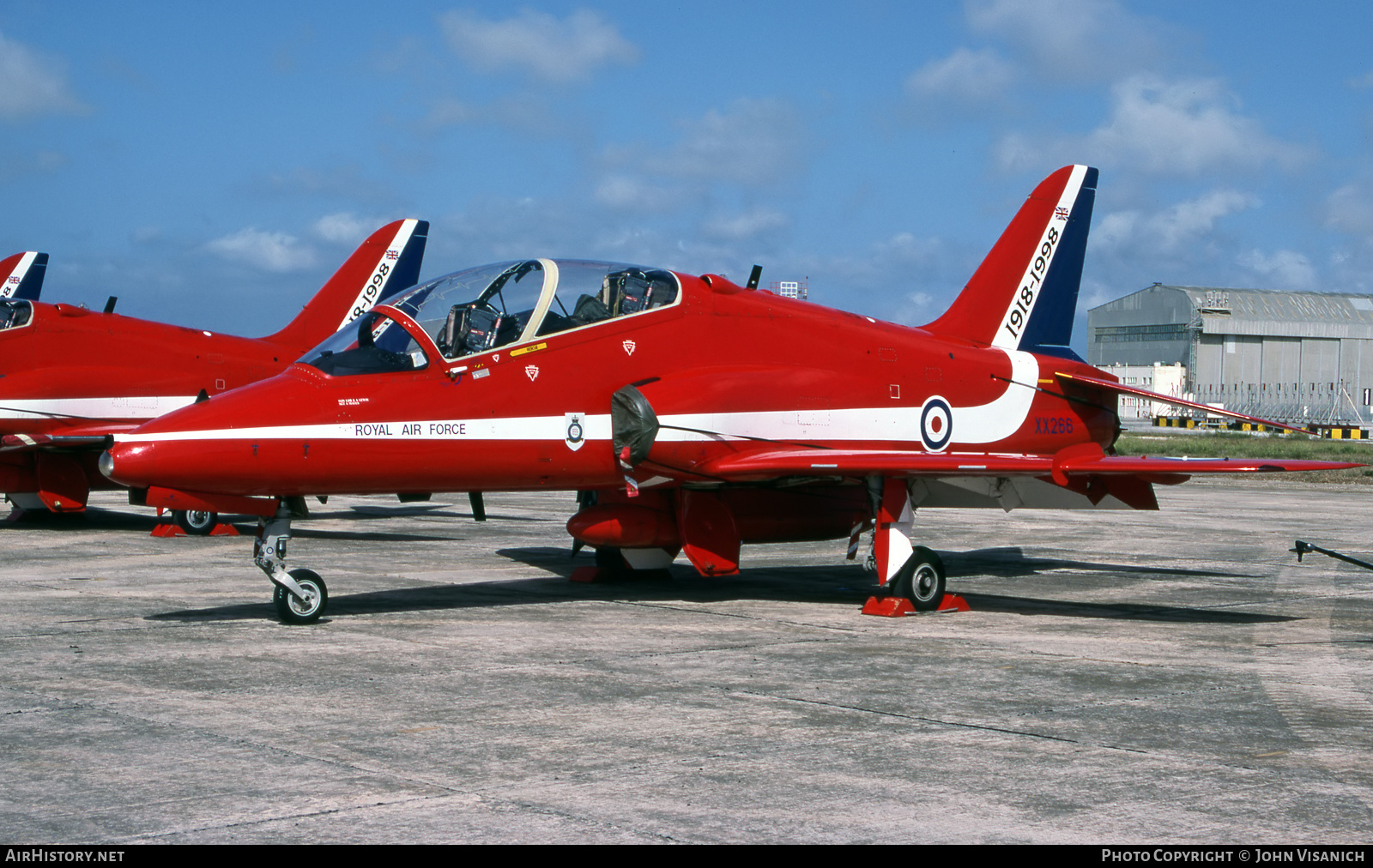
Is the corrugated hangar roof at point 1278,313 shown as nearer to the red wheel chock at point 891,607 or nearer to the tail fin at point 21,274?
the tail fin at point 21,274

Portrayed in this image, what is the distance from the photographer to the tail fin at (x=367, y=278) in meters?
21.9

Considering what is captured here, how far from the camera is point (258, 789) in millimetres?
5422

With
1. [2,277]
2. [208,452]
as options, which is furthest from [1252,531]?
[2,277]

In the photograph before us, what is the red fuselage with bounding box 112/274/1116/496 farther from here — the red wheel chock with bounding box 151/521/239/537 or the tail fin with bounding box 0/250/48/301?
the tail fin with bounding box 0/250/48/301

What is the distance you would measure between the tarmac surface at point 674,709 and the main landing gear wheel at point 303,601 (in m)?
0.18

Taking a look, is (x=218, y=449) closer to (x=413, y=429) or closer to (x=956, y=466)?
(x=413, y=429)

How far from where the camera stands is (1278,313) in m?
86.1

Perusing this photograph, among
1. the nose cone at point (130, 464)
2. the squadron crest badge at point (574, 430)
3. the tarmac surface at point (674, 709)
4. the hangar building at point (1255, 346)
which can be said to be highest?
the hangar building at point (1255, 346)

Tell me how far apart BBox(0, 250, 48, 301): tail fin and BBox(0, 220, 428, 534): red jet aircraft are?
12113 mm

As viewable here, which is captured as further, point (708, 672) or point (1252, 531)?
point (1252, 531)

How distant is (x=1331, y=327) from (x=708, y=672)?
8890cm

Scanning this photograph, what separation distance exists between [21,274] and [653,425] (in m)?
24.2

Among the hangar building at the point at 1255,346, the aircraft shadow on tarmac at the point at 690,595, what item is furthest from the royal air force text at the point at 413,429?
the hangar building at the point at 1255,346
